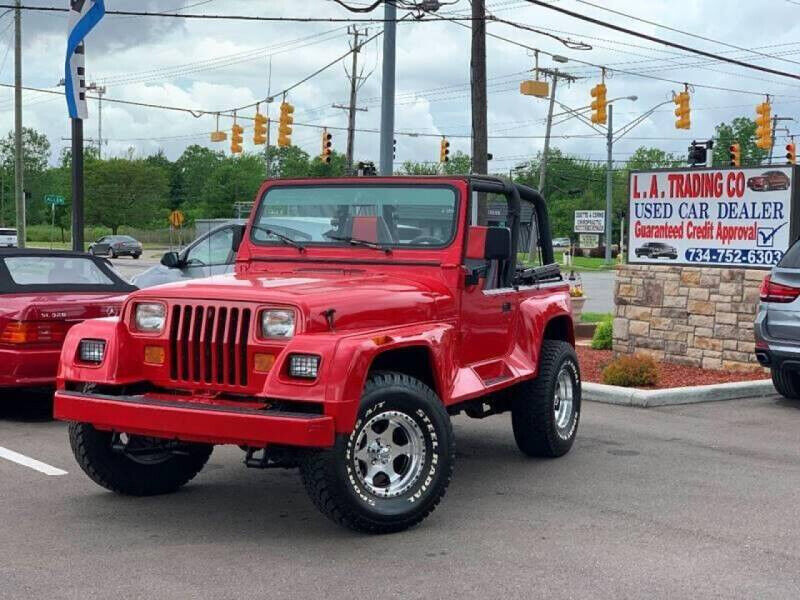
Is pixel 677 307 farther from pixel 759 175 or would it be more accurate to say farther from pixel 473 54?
pixel 473 54

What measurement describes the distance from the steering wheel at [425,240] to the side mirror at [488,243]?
0.63ft

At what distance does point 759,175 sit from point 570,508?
25.2 ft

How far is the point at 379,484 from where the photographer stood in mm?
5992

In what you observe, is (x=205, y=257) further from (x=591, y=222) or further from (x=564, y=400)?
(x=591, y=222)

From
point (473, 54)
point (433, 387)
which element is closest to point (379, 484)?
point (433, 387)

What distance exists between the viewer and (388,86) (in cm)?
1747

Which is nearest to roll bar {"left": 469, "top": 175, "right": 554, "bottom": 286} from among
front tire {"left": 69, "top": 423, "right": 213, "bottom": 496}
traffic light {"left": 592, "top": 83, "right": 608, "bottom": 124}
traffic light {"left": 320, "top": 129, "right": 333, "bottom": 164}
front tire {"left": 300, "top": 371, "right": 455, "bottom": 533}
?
front tire {"left": 300, "top": 371, "right": 455, "bottom": 533}

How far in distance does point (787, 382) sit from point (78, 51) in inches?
387

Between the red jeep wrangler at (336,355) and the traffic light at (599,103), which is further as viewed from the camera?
the traffic light at (599,103)

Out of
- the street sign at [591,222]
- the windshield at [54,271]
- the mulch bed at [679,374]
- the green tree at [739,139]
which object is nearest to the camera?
the windshield at [54,271]

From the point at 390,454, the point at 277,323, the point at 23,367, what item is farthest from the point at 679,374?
the point at 277,323

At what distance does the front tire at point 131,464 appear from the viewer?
21.5 ft

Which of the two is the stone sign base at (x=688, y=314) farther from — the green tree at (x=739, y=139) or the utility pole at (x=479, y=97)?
the green tree at (x=739, y=139)

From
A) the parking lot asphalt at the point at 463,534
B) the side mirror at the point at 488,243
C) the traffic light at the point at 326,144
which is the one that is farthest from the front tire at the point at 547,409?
the traffic light at the point at 326,144
